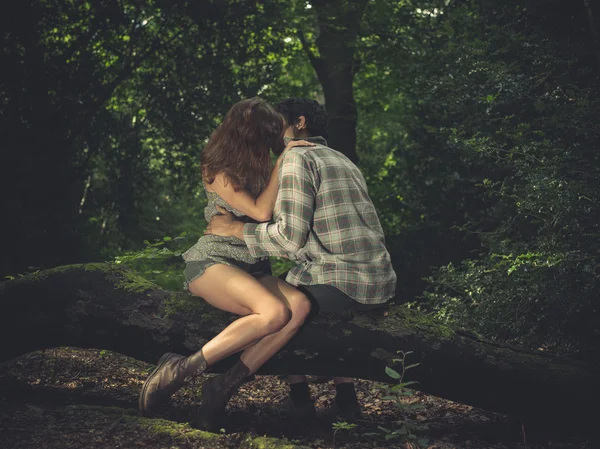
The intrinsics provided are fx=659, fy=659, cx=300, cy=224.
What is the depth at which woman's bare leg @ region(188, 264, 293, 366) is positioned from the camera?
4.04 meters

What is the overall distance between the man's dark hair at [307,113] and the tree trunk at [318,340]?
128cm

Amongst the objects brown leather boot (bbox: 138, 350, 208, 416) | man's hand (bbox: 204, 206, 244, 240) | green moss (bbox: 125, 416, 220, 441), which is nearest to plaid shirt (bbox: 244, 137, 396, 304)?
man's hand (bbox: 204, 206, 244, 240)

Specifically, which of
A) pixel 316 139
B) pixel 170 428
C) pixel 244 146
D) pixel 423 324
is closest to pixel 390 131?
pixel 316 139

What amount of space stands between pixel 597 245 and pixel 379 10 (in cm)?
579

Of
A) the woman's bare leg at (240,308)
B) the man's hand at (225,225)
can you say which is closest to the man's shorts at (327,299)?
the woman's bare leg at (240,308)

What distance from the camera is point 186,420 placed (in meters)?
4.63

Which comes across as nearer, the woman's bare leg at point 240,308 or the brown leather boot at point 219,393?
the woman's bare leg at point 240,308

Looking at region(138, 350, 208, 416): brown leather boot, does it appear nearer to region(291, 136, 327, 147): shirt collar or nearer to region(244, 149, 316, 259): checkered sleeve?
region(244, 149, 316, 259): checkered sleeve

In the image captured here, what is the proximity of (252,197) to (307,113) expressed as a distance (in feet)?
2.28

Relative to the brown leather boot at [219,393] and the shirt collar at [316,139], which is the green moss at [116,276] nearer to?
the brown leather boot at [219,393]

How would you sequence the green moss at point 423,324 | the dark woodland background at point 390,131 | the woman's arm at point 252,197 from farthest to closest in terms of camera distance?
1. the dark woodland background at point 390,131
2. the green moss at point 423,324
3. the woman's arm at point 252,197

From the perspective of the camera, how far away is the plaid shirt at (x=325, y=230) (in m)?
4.16

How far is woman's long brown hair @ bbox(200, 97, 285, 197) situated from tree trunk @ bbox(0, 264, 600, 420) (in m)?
0.90

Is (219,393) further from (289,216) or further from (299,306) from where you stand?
(289,216)
